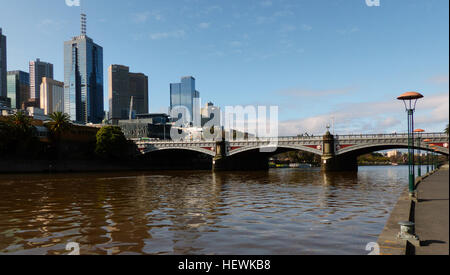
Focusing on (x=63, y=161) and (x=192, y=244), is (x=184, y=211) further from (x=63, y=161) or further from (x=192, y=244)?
(x=63, y=161)

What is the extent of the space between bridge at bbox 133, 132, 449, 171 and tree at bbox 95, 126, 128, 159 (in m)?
8.08

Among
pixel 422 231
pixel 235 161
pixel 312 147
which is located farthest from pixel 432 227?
pixel 235 161

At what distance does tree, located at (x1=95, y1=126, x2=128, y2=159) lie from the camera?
289 ft

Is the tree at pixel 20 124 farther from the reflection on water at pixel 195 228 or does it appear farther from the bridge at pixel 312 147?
the reflection on water at pixel 195 228

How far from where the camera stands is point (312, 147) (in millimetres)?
75375

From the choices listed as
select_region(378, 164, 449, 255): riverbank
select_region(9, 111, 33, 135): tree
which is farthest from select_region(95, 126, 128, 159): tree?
select_region(378, 164, 449, 255): riverbank

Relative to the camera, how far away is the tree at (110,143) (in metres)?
87.9

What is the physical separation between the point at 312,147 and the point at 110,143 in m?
49.9

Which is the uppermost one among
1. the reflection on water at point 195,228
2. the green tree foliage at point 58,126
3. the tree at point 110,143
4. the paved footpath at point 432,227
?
the green tree foliage at point 58,126

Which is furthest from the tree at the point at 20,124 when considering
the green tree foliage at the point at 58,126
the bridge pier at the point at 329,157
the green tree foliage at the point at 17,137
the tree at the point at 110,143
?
the bridge pier at the point at 329,157

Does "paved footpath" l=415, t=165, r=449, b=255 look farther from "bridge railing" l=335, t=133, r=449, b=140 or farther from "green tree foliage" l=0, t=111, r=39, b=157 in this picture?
"green tree foliage" l=0, t=111, r=39, b=157

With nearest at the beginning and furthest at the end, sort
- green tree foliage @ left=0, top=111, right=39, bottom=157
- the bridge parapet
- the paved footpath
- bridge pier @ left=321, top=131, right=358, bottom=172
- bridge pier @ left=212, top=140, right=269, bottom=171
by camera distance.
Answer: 1. the paved footpath
2. the bridge parapet
3. green tree foliage @ left=0, top=111, right=39, bottom=157
4. bridge pier @ left=321, top=131, right=358, bottom=172
5. bridge pier @ left=212, top=140, right=269, bottom=171

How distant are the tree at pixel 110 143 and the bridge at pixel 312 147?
8.08 meters
